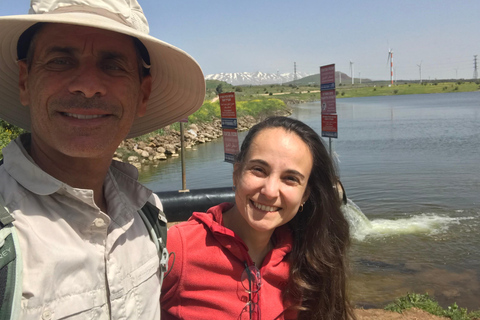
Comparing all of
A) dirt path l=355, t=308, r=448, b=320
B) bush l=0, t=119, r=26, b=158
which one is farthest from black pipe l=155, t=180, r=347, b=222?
dirt path l=355, t=308, r=448, b=320

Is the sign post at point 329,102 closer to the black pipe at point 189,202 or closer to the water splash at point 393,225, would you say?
the water splash at point 393,225

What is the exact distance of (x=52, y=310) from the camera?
1.17 m

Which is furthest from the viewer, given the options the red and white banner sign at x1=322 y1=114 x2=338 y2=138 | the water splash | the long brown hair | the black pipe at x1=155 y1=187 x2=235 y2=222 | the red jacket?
the red and white banner sign at x1=322 y1=114 x2=338 y2=138

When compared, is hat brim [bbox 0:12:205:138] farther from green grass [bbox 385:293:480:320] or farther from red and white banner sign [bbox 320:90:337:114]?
red and white banner sign [bbox 320:90:337:114]

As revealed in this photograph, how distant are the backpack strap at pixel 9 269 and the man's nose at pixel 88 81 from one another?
0.46m

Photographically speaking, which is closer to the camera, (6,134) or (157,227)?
(157,227)

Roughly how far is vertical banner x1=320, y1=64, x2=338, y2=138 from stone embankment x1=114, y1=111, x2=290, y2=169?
27.2 feet

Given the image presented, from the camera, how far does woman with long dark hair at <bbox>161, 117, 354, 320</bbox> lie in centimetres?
194

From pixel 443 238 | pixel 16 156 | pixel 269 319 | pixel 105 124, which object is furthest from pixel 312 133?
pixel 443 238

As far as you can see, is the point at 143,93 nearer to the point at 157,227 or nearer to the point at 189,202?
the point at 157,227

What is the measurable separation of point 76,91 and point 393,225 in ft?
26.6

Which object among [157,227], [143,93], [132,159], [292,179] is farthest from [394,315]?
[132,159]

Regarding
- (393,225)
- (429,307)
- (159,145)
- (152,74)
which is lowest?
(393,225)

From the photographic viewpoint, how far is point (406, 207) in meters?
9.48
